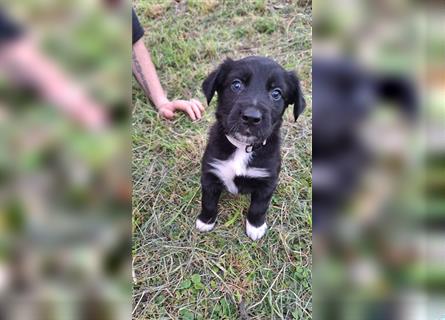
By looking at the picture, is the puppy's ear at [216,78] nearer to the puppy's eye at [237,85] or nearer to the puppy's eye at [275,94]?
the puppy's eye at [237,85]

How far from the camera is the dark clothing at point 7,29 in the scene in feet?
1.58

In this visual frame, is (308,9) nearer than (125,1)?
No

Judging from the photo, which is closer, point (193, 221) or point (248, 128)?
point (248, 128)

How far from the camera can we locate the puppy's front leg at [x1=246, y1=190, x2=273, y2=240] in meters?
1.98

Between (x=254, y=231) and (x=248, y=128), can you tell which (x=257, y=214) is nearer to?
(x=254, y=231)

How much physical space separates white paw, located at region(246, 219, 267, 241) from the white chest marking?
33cm

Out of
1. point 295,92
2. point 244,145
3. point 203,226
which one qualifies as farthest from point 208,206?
point 295,92

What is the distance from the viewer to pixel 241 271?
2020mm

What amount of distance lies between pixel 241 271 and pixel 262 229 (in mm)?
239

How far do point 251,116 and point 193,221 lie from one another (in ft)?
2.62

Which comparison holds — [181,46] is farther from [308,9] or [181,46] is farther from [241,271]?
[241,271]

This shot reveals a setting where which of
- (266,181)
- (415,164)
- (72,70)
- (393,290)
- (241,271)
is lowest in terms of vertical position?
(241,271)

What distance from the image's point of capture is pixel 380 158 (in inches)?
20.4

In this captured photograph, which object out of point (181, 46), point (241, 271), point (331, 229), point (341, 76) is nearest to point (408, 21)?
point (341, 76)
